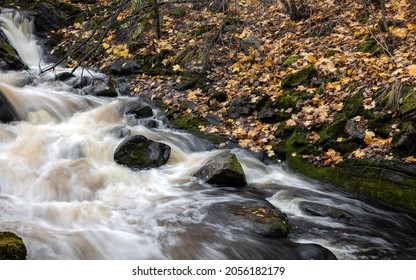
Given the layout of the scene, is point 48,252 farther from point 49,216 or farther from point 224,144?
point 224,144

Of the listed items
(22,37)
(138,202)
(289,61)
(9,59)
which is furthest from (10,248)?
(22,37)

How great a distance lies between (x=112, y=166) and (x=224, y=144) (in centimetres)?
231

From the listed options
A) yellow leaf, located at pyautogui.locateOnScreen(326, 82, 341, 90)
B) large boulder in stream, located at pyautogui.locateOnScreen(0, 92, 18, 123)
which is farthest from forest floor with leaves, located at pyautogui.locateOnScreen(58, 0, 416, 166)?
large boulder in stream, located at pyautogui.locateOnScreen(0, 92, 18, 123)

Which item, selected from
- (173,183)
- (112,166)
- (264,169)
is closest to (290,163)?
(264,169)

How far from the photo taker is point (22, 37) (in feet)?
42.0

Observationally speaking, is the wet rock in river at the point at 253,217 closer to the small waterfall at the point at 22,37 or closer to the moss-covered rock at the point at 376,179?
the moss-covered rock at the point at 376,179

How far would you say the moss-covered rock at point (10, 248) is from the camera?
304 centimetres

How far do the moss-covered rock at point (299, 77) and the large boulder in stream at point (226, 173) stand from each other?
275 cm

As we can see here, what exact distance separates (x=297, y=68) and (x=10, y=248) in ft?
22.6

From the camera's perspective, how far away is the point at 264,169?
6793 millimetres

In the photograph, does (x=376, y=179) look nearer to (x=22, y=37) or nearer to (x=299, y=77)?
(x=299, y=77)

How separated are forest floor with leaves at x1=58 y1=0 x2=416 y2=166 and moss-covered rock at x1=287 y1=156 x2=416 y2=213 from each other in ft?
0.46

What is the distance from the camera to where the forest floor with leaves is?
6259 mm

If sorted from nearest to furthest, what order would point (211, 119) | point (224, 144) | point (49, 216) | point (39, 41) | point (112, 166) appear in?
point (49, 216)
point (112, 166)
point (224, 144)
point (211, 119)
point (39, 41)
